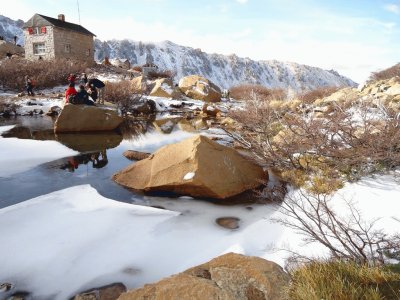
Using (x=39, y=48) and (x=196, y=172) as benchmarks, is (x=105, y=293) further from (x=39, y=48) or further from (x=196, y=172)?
(x=39, y=48)

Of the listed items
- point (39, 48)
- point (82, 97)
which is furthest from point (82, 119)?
point (39, 48)

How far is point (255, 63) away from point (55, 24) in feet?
423

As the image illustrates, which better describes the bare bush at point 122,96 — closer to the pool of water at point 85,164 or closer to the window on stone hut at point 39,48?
the pool of water at point 85,164

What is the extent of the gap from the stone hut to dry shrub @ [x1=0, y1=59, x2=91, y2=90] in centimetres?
662

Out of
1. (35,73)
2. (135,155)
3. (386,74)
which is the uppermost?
(386,74)

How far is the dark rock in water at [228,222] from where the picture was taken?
15.9 feet

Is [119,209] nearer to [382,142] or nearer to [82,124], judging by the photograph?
[382,142]

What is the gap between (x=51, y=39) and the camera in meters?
33.6

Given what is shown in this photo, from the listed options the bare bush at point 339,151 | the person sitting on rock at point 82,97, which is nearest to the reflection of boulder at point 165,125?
the person sitting on rock at point 82,97

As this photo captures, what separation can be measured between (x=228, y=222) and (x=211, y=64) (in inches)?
5498

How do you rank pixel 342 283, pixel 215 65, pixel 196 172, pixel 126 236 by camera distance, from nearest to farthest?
1. pixel 342 283
2. pixel 126 236
3. pixel 196 172
4. pixel 215 65

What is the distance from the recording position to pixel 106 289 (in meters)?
3.29

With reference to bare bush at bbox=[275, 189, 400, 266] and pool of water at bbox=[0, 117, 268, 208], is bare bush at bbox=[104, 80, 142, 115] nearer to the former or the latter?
pool of water at bbox=[0, 117, 268, 208]

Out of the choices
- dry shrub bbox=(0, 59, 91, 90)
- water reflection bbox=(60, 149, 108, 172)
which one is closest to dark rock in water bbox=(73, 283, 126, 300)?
water reflection bbox=(60, 149, 108, 172)
